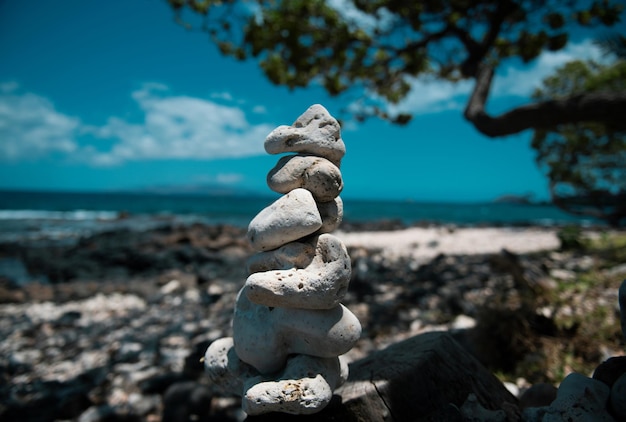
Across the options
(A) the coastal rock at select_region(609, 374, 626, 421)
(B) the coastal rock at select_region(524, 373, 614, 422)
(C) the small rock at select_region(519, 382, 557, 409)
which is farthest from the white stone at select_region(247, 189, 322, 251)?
(C) the small rock at select_region(519, 382, 557, 409)

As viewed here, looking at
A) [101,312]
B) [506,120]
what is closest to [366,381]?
[506,120]

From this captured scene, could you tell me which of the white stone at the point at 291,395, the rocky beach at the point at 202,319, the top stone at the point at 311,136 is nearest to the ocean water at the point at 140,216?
the rocky beach at the point at 202,319

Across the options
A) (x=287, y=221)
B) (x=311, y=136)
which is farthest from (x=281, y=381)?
(x=311, y=136)

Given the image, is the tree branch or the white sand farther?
the white sand

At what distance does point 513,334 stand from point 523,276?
2.18 meters

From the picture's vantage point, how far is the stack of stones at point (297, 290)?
198 cm

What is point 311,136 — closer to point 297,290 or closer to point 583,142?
point 297,290

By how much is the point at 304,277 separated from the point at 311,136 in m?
0.85

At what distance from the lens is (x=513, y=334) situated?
396 centimetres

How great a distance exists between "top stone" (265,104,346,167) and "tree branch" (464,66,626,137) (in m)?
4.06

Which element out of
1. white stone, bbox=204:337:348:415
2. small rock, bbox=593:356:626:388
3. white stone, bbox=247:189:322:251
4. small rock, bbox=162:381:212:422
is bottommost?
small rock, bbox=162:381:212:422

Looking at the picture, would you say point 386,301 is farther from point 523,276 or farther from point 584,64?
point 584,64

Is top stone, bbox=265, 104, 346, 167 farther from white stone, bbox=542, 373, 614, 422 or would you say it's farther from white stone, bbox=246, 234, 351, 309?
white stone, bbox=542, 373, 614, 422

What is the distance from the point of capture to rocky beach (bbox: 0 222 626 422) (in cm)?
384
